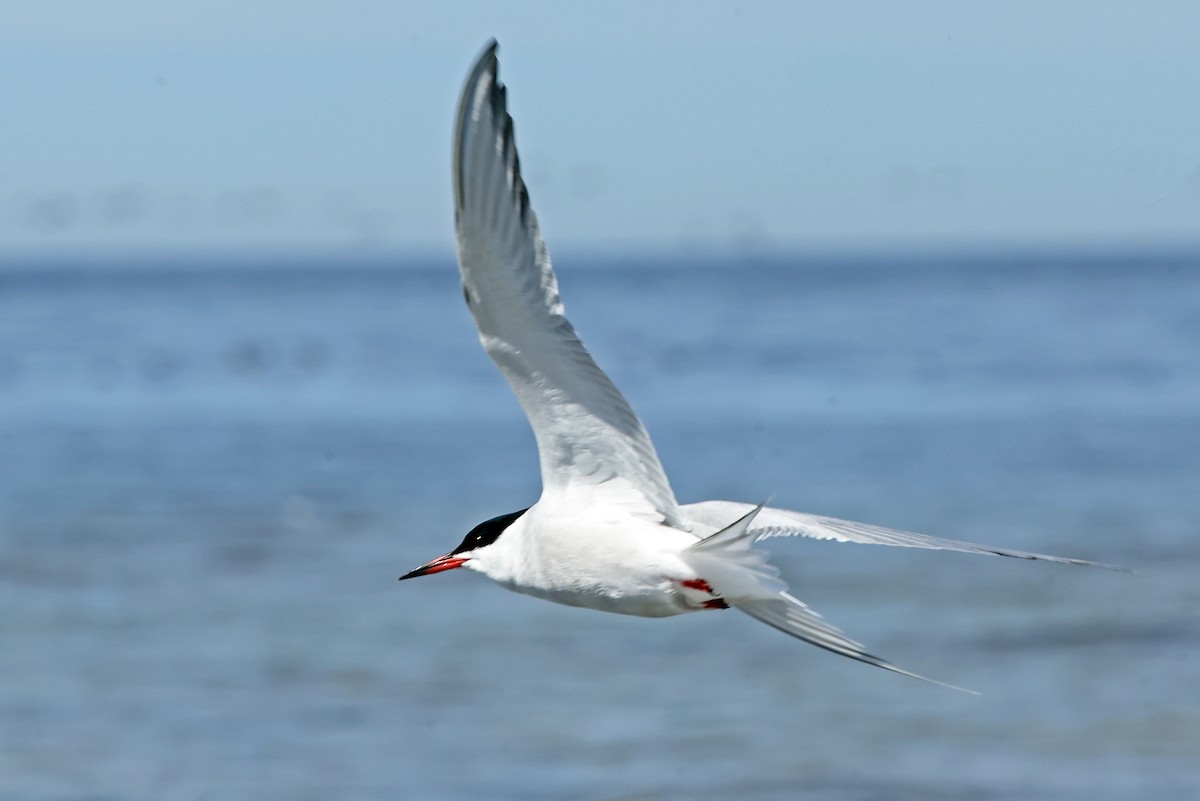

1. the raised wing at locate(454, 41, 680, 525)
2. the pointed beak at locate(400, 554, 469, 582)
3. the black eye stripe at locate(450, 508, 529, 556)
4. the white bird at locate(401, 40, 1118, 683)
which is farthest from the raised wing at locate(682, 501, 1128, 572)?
the pointed beak at locate(400, 554, 469, 582)

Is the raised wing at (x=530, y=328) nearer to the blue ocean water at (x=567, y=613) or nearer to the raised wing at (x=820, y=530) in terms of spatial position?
the raised wing at (x=820, y=530)

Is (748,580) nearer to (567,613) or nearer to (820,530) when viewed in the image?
(820,530)

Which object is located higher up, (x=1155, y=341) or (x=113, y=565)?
(x=1155, y=341)

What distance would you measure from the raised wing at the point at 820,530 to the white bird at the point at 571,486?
10mm

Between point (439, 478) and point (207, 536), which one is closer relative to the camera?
point (207, 536)

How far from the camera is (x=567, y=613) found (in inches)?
381

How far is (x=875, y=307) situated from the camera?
43.8m

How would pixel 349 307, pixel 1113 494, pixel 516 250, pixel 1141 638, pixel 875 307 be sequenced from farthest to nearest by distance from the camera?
1. pixel 349 307
2. pixel 875 307
3. pixel 1113 494
4. pixel 1141 638
5. pixel 516 250

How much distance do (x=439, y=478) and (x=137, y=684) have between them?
19.3 feet

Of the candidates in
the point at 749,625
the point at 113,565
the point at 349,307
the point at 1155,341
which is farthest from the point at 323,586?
the point at 349,307

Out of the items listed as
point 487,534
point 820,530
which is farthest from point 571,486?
point 820,530

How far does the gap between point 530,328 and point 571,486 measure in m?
0.61

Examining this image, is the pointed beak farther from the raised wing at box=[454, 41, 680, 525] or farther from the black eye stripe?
the raised wing at box=[454, 41, 680, 525]

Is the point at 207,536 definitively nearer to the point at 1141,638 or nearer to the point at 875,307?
the point at 1141,638
